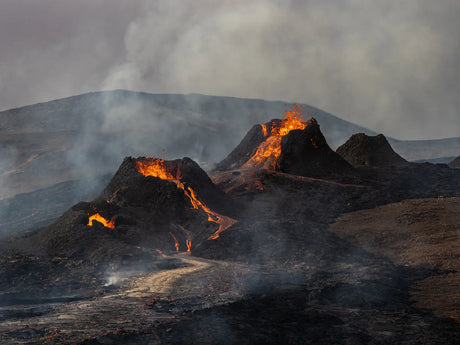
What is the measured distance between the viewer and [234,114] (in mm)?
193250

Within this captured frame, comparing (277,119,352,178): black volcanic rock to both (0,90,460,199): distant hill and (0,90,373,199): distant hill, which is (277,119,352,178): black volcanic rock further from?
(0,90,373,199): distant hill

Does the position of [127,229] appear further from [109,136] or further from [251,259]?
[109,136]

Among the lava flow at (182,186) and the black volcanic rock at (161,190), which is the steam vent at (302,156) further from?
the lava flow at (182,186)

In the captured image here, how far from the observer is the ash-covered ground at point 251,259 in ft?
49.7

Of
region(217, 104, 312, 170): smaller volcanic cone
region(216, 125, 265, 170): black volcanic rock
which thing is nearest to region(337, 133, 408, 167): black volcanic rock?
region(217, 104, 312, 170): smaller volcanic cone

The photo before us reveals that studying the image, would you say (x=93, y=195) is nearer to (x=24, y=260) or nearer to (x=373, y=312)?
(x=24, y=260)

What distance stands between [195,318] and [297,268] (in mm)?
11499

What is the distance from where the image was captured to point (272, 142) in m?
59.4

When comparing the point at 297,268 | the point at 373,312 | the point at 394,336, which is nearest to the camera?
the point at 394,336

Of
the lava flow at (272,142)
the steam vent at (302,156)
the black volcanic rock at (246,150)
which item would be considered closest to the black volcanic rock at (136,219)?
the steam vent at (302,156)

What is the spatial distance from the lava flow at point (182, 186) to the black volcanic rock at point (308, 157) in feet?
44.9

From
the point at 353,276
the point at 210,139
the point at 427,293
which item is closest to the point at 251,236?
the point at 353,276

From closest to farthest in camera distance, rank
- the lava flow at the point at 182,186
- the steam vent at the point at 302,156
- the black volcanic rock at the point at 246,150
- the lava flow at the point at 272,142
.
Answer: the lava flow at the point at 182,186 < the steam vent at the point at 302,156 < the lava flow at the point at 272,142 < the black volcanic rock at the point at 246,150

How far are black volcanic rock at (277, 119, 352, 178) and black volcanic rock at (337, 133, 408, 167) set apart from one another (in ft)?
31.8
